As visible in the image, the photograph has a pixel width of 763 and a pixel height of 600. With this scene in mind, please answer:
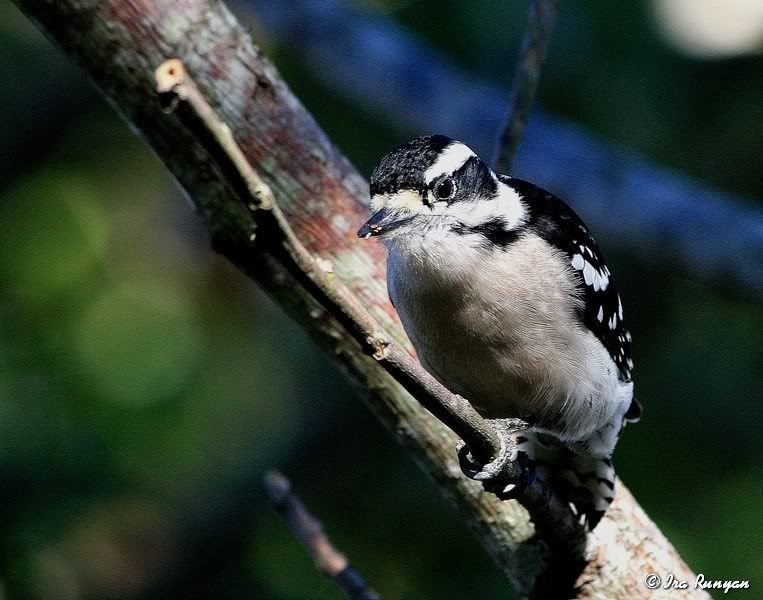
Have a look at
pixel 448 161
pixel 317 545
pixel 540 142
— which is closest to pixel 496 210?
pixel 448 161

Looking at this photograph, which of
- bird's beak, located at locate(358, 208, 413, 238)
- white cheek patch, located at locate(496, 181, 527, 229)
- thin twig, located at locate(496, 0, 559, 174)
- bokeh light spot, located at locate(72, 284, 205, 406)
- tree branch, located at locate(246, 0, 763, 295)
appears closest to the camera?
bird's beak, located at locate(358, 208, 413, 238)

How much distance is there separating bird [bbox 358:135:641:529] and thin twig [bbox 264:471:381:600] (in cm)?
83

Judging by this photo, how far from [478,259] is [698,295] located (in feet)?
13.8

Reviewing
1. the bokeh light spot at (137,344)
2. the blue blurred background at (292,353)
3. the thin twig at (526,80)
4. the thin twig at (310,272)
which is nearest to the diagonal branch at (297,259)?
the thin twig at (310,272)

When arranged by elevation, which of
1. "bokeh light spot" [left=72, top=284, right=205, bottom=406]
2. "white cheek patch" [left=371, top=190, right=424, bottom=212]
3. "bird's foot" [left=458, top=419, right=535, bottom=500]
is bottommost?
"bird's foot" [left=458, top=419, right=535, bottom=500]

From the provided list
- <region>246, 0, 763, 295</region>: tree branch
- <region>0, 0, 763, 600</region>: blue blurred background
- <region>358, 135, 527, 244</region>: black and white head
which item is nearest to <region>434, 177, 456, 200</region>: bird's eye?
<region>358, 135, 527, 244</region>: black and white head

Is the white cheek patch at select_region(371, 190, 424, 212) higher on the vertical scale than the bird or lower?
higher

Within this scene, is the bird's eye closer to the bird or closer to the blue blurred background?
the bird

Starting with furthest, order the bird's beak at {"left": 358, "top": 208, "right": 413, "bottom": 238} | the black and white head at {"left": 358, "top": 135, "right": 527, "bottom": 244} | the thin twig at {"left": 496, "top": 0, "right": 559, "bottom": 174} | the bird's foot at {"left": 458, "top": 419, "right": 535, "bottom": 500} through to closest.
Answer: the thin twig at {"left": 496, "top": 0, "right": 559, "bottom": 174} → the black and white head at {"left": 358, "top": 135, "right": 527, "bottom": 244} → the bird's beak at {"left": 358, "top": 208, "right": 413, "bottom": 238} → the bird's foot at {"left": 458, "top": 419, "right": 535, "bottom": 500}

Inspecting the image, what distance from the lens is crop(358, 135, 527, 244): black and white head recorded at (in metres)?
3.78

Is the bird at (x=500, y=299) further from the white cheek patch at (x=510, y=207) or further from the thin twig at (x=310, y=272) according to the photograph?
the thin twig at (x=310, y=272)

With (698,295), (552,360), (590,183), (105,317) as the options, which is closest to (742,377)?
(698,295)

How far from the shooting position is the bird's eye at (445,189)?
384cm

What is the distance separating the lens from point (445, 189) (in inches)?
152
